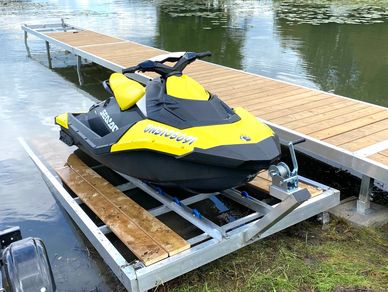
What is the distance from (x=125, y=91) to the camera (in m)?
3.55

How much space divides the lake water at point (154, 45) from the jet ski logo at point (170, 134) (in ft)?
3.40

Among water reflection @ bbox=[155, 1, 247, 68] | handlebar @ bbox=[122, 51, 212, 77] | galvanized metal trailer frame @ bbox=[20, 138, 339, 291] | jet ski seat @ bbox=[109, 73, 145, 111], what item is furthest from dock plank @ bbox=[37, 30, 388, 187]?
water reflection @ bbox=[155, 1, 247, 68]

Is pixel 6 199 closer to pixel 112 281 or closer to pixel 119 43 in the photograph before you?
pixel 112 281

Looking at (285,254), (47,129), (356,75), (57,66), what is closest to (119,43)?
(57,66)

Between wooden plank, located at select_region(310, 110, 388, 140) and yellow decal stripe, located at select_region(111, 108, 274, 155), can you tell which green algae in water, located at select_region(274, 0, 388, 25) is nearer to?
wooden plank, located at select_region(310, 110, 388, 140)

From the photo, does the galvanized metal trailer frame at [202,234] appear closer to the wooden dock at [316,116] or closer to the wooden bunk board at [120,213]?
the wooden bunk board at [120,213]

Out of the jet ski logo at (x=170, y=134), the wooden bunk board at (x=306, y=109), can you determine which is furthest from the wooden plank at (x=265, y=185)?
the jet ski logo at (x=170, y=134)

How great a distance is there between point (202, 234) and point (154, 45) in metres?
8.46

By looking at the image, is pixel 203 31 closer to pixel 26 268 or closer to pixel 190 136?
pixel 190 136

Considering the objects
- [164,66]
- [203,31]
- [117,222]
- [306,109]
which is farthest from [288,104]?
[203,31]

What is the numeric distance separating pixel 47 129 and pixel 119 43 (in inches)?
152

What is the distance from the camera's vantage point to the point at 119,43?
8992 millimetres

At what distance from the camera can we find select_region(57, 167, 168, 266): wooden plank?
276 centimetres

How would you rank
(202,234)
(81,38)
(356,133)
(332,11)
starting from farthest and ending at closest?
(332,11) < (81,38) < (356,133) < (202,234)
